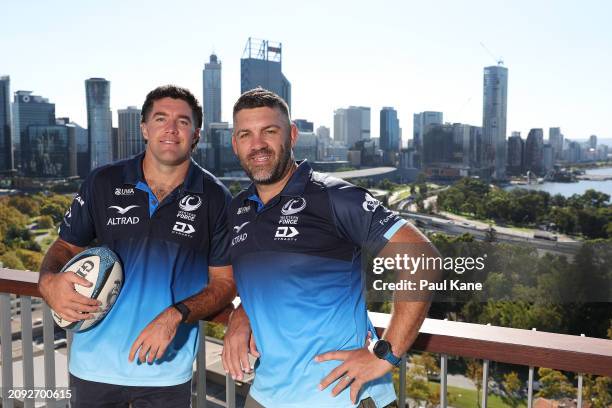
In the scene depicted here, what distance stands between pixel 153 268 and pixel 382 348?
792 millimetres

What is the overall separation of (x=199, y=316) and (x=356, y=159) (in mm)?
96355

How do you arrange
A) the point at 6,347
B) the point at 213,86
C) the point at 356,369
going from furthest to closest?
the point at 213,86
the point at 6,347
the point at 356,369

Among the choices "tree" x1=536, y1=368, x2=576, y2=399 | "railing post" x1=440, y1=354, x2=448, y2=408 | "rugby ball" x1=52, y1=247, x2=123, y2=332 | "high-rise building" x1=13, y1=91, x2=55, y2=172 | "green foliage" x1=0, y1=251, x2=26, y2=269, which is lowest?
"green foliage" x1=0, y1=251, x2=26, y2=269

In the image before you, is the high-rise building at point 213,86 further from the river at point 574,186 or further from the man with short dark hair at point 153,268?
the man with short dark hair at point 153,268

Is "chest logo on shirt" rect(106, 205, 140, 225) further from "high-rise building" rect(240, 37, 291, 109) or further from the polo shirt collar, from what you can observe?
"high-rise building" rect(240, 37, 291, 109)

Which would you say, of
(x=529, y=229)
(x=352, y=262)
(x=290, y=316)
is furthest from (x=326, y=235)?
(x=529, y=229)

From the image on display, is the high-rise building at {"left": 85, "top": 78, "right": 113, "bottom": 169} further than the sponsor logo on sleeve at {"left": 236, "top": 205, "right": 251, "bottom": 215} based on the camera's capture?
Yes

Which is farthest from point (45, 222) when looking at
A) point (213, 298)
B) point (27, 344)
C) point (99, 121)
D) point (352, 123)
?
point (352, 123)

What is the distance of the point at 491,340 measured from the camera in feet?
5.03

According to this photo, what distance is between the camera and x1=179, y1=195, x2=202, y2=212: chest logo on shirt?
72.7 inches

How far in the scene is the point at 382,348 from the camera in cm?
139

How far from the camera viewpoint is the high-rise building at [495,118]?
92.0 metres

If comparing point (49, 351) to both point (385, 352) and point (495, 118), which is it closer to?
point (385, 352)

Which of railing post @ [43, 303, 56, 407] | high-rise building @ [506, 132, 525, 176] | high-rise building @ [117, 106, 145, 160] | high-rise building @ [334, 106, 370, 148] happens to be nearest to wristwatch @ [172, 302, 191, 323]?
railing post @ [43, 303, 56, 407]
